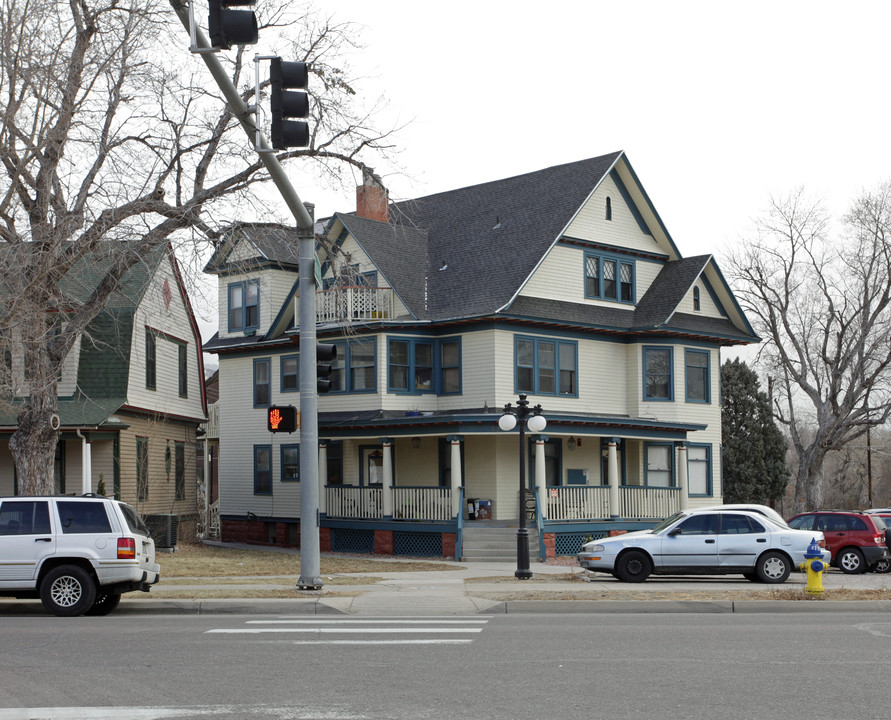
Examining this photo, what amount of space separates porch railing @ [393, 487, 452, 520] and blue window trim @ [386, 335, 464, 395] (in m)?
3.06

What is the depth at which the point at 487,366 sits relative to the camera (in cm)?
3034

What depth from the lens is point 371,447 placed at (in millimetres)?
32969

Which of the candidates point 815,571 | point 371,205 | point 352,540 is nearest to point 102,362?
point 352,540

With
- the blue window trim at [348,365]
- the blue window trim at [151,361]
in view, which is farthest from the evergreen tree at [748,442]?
the blue window trim at [151,361]

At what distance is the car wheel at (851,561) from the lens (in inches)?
987

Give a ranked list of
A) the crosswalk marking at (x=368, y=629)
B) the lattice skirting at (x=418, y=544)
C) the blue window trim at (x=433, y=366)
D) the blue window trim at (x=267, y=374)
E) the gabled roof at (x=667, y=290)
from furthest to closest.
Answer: the blue window trim at (x=267, y=374), the gabled roof at (x=667, y=290), the blue window trim at (x=433, y=366), the lattice skirting at (x=418, y=544), the crosswalk marking at (x=368, y=629)

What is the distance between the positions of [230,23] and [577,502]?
22740mm

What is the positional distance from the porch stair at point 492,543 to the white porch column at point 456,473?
2.14 feet

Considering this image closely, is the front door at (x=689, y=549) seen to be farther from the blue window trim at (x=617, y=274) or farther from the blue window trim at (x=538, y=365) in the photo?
the blue window trim at (x=617, y=274)

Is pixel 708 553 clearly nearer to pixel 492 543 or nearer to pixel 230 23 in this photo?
pixel 492 543

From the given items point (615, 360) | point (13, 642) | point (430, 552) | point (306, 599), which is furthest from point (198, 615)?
point (615, 360)

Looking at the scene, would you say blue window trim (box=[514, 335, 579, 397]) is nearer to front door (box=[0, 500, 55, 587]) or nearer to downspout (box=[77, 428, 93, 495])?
downspout (box=[77, 428, 93, 495])

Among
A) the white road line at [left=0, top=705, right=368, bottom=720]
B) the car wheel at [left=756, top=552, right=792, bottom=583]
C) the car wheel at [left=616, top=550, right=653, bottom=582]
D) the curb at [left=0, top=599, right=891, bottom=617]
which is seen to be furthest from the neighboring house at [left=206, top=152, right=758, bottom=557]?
the white road line at [left=0, top=705, right=368, bottom=720]

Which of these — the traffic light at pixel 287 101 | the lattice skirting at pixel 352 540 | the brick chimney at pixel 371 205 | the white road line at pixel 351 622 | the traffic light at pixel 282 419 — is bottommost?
the lattice skirting at pixel 352 540
